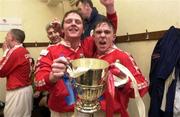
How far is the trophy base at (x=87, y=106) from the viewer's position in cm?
65

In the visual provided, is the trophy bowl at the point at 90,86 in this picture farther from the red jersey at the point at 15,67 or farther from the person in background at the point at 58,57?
the red jersey at the point at 15,67

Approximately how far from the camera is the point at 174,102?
152 centimetres

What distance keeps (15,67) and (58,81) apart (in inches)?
61.7

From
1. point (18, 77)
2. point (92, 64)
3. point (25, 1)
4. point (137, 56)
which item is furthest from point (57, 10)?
point (92, 64)

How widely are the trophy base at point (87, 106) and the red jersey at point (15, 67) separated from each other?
201 centimetres

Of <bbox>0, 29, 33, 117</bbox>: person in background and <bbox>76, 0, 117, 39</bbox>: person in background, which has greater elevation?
<bbox>76, 0, 117, 39</bbox>: person in background

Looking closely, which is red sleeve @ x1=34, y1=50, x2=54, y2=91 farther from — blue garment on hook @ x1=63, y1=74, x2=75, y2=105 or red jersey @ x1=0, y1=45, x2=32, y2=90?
red jersey @ x1=0, y1=45, x2=32, y2=90

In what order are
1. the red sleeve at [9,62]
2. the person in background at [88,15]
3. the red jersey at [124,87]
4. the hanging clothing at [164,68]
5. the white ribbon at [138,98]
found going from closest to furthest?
the white ribbon at [138,98]
the red jersey at [124,87]
the hanging clothing at [164,68]
the person in background at [88,15]
the red sleeve at [9,62]

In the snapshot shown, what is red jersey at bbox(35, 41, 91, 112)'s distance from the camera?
1129mm

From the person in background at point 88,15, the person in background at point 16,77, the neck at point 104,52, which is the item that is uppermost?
the person in background at point 88,15

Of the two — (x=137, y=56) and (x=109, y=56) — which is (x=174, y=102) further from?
(x=137, y=56)

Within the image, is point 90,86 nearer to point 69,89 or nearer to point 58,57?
point 69,89

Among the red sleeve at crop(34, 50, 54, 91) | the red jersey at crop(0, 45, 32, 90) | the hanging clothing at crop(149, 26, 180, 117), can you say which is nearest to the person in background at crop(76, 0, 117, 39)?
the hanging clothing at crop(149, 26, 180, 117)

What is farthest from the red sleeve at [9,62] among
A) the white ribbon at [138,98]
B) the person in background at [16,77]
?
the white ribbon at [138,98]
